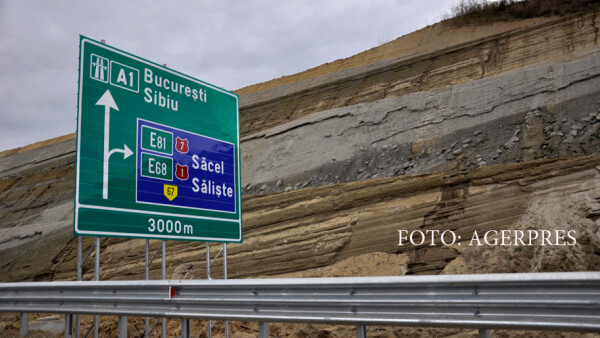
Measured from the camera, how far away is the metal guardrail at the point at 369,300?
384cm

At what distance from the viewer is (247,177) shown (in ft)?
53.5

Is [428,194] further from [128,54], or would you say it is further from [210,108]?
[128,54]

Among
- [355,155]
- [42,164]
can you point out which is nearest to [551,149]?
[355,155]

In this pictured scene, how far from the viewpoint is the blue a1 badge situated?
866 centimetres

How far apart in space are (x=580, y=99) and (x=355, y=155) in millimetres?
5265

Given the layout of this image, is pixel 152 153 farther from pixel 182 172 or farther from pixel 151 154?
pixel 182 172

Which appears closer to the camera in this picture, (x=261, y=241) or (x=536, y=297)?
(x=536, y=297)

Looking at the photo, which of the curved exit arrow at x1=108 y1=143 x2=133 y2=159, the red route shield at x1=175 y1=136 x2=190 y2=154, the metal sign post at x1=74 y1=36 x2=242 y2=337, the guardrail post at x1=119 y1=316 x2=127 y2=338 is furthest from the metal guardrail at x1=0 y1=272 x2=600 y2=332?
the red route shield at x1=175 y1=136 x2=190 y2=154

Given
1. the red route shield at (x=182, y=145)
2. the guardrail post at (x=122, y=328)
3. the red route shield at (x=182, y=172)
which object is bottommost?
the guardrail post at (x=122, y=328)

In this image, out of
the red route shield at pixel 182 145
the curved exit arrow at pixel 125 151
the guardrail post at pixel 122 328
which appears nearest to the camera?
→ the guardrail post at pixel 122 328

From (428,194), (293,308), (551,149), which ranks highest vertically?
(551,149)

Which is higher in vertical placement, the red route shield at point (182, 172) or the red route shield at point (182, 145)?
the red route shield at point (182, 145)

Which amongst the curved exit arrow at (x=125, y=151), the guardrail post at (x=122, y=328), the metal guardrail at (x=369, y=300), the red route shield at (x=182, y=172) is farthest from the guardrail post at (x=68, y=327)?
the red route shield at (x=182, y=172)

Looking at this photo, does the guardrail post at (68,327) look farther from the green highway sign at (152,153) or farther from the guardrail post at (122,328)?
the green highway sign at (152,153)
